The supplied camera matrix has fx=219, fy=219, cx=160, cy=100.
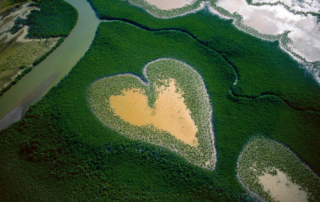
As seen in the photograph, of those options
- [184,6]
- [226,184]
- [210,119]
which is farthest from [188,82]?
[184,6]

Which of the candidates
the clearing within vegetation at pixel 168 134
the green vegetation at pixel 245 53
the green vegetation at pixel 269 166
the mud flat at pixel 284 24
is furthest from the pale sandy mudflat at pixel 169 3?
the green vegetation at pixel 269 166

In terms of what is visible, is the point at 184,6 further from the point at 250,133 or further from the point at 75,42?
the point at 250,133

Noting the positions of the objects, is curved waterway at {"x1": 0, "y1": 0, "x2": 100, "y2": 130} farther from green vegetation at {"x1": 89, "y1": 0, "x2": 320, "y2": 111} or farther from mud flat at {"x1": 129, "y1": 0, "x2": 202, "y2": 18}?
mud flat at {"x1": 129, "y1": 0, "x2": 202, "y2": 18}

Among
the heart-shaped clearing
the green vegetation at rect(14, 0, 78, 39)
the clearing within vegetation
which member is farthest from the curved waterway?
the heart-shaped clearing

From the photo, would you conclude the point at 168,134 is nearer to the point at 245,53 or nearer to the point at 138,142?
the point at 138,142

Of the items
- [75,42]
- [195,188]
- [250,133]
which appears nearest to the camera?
[195,188]

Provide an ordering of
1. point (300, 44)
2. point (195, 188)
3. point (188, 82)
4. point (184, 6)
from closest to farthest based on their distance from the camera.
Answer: point (195, 188)
point (188, 82)
point (300, 44)
point (184, 6)

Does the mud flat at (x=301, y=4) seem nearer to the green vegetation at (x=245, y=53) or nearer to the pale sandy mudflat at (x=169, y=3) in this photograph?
the green vegetation at (x=245, y=53)
